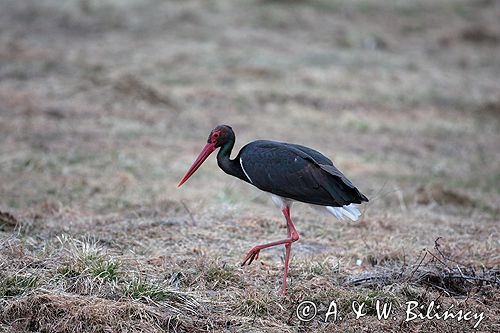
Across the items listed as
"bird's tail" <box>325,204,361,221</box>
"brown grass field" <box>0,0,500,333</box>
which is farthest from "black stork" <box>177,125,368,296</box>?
"brown grass field" <box>0,0,500,333</box>

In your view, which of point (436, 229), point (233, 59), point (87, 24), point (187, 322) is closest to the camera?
point (187, 322)

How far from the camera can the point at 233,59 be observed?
1791 centimetres

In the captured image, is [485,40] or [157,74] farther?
[485,40]

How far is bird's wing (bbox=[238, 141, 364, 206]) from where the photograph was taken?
17.0 ft

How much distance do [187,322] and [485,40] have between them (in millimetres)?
20297

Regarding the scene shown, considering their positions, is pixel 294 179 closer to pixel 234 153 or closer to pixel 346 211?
pixel 346 211

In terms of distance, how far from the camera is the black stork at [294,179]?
204 inches

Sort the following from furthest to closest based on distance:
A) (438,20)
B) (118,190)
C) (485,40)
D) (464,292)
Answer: (438,20) → (485,40) → (118,190) → (464,292)

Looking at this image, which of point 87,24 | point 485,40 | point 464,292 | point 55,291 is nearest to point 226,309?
point 55,291

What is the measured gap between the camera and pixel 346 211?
5.30 metres

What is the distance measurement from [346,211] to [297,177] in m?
0.46

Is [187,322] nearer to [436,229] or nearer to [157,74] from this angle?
[436,229]

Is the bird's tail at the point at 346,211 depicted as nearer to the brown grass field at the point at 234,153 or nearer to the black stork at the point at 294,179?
the black stork at the point at 294,179

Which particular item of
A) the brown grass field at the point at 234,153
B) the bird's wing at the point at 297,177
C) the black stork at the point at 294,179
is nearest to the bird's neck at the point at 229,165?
the black stork at the point at 294,179
